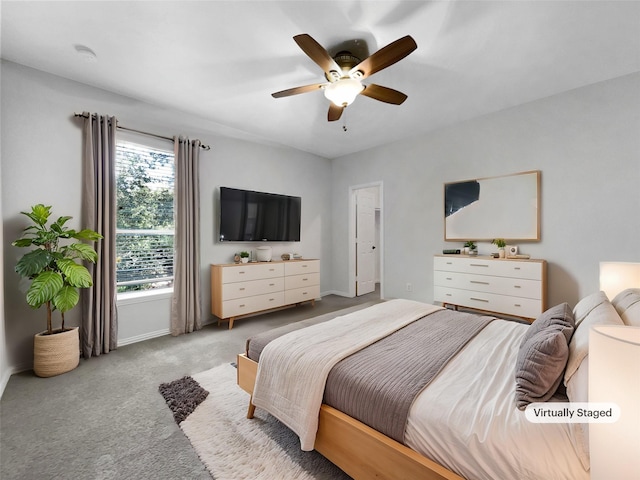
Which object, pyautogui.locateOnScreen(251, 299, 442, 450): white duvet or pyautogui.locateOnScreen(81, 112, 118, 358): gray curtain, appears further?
pyautogui.locateOnScreen(81, 112, 118, 358): gray curtain

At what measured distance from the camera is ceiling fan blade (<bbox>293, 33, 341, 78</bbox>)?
5.63 feet

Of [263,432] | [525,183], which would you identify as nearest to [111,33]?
[263,432]

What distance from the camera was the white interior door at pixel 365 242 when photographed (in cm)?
546

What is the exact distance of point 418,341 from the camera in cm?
167

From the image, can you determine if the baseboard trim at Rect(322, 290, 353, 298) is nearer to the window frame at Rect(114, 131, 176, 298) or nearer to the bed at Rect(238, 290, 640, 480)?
the window frame at Rect(114, 131, 176, 298)

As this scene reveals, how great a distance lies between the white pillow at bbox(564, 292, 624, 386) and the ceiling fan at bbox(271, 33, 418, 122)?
5.69ft

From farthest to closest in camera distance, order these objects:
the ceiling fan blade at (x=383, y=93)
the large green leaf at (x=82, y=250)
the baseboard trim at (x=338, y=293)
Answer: the baseboard trim at (x=338, y=293) < the large green leaf at (x=82, y=250) < the ceiling fan blade at (x=383, y=93)

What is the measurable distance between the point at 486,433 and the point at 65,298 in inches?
120

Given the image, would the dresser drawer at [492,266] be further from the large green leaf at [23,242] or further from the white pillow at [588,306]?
the large green leaf at [23,242]

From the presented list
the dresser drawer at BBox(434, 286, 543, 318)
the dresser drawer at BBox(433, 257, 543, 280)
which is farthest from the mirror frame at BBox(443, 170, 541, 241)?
the dresser drawer at BBox(434, 286, 543, 318)

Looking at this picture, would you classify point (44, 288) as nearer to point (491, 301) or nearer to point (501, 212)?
point (491, 301)

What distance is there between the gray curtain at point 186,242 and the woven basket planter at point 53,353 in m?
1.02

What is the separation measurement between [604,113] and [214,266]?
188 inches

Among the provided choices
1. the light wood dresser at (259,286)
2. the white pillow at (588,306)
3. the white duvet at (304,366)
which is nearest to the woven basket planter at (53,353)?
the light wood dresser at (259,286)
